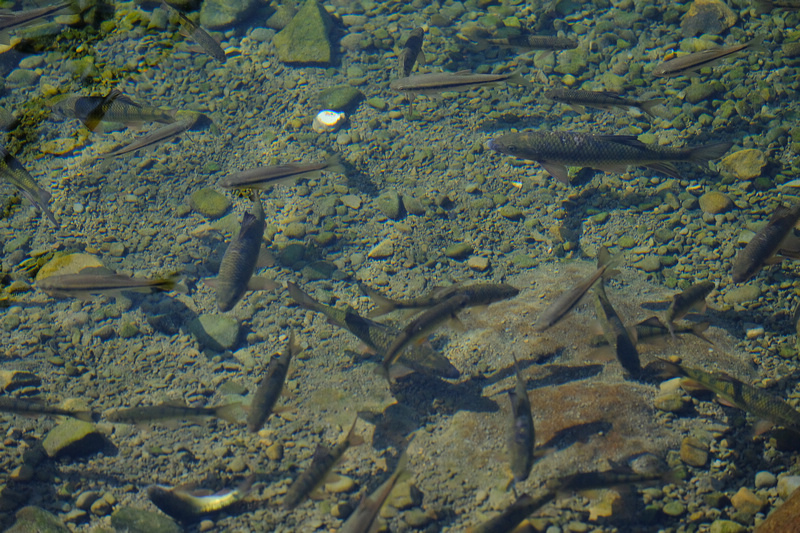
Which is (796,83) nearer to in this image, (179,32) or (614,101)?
(614,101)

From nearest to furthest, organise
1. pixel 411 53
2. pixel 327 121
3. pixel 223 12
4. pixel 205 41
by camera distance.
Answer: pixel 327 121
pixel 411 53
pixel 205 41
pixel 223 12

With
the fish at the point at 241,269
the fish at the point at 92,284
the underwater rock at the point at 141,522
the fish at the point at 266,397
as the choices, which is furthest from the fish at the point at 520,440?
the fish at the point at 92,284

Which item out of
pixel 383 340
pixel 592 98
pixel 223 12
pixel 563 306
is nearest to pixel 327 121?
pixel 223 12

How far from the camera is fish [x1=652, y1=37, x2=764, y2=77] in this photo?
242 inches

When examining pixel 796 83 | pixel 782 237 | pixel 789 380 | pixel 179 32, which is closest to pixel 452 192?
pixel 782 237

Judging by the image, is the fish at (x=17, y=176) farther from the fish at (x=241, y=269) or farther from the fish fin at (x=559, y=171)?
the fish fin at (x=559, y=171)

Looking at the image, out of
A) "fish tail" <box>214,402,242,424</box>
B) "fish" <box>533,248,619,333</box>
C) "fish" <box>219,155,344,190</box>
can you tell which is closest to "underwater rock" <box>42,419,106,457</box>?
"fish tail" <box>214,402,242,424</box>

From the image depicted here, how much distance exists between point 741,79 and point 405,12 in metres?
5.45

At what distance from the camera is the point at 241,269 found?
495 cm

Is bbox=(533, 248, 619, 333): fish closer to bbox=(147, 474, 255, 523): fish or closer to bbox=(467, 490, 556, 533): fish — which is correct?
bbox=(467, 490, 556, 533): fish

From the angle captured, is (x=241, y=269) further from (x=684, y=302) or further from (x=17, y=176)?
(x=684, y=302)

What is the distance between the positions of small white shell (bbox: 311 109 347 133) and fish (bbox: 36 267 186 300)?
3344 mm

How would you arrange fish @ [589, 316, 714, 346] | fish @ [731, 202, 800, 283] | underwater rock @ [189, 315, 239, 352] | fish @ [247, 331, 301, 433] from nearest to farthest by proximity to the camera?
fish @ [247, 331, 301, 433] → fish @ [589, 316, 714, 346] → fish @ [731, 202, 800, 283] → underwater rock @ [189, 315, 239, 352]

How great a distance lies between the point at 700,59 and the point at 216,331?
657cm
